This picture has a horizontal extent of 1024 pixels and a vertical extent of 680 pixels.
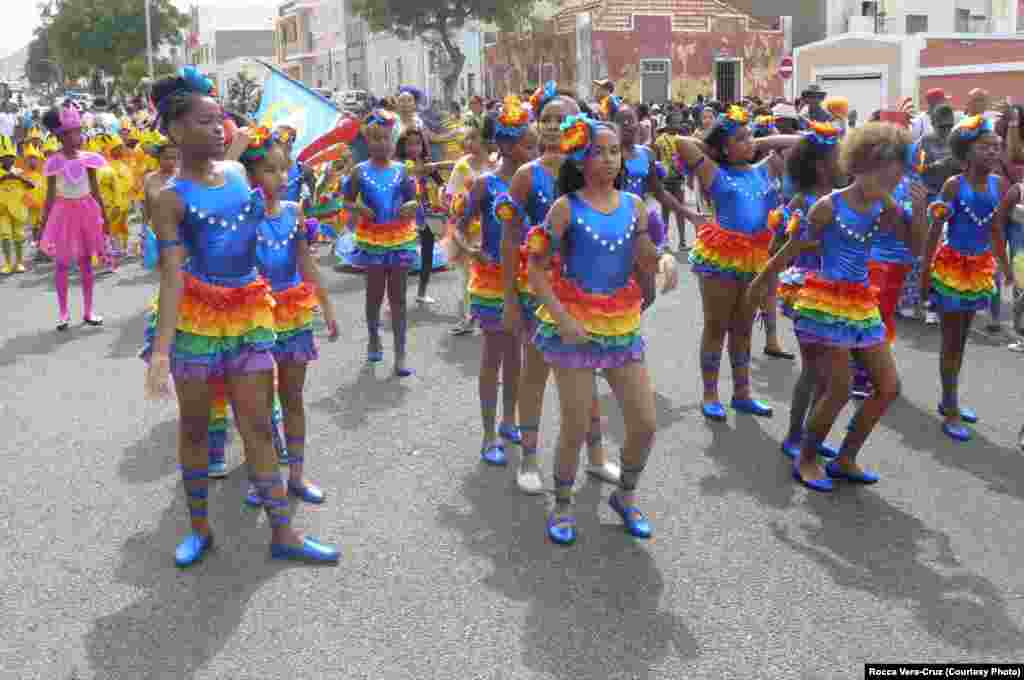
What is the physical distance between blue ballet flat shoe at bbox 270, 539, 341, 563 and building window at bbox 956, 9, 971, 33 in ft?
167

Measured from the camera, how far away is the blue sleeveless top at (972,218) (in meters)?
6.16

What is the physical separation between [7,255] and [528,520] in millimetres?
11205

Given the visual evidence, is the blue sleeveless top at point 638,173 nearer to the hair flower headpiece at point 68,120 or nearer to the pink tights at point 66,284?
the hair flower headpiece at point 68,120

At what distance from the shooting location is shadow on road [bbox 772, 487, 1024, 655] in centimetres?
389

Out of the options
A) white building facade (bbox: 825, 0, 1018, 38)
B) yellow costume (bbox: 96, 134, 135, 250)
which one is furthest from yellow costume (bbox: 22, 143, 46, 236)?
white building facade (bbox: 825, 0, 1018, 38)

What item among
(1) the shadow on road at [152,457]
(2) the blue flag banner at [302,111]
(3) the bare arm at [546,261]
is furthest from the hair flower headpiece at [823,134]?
(1) the shadow on road at [152,457]

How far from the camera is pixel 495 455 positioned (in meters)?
5.93

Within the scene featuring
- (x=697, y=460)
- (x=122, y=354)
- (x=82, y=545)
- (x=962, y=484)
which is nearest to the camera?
(x=82, y=545)

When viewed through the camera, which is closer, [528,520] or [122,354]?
[528,520]

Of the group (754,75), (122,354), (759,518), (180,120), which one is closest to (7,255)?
(122,354)

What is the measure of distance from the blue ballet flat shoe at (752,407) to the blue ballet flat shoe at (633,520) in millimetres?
2059

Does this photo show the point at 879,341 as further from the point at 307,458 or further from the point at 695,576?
the point at 307,458

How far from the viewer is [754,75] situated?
44812 mm

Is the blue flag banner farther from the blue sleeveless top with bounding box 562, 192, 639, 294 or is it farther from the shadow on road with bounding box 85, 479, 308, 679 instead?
the blue sleeveless top with bounding box 562, 192, 639, 294
